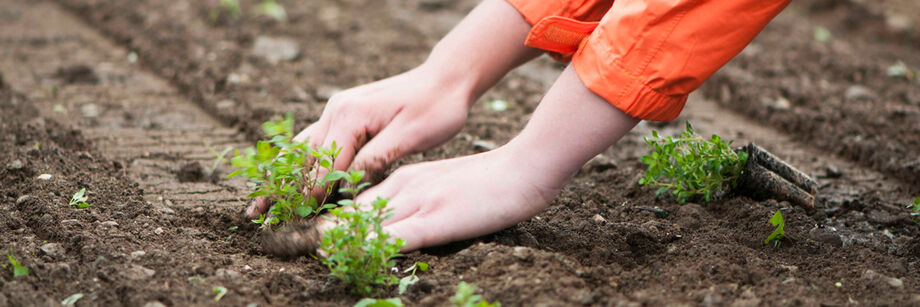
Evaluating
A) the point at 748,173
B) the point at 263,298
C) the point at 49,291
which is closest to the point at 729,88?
the point at 748,173

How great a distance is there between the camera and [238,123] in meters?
3.11

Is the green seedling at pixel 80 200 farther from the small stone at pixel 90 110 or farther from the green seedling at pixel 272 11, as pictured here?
the green seedling at pixel 272 11

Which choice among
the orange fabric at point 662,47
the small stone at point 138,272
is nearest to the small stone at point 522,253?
the orange fabric at point 662,47

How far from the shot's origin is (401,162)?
2.69m

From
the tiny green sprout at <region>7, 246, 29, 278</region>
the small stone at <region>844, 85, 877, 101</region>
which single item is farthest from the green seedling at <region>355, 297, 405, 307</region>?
the small stone at <region>844, 85, 877, 101</region>

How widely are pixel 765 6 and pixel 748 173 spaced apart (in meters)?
0.73

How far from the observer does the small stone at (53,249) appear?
6.07 feet

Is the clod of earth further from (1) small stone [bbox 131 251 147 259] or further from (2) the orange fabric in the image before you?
(1) small stone [bbox 131 251 147 259]

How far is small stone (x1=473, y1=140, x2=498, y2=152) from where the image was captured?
112 inches

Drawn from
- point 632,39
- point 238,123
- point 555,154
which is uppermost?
point 632,39

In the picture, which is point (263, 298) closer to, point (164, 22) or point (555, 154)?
point (555, 154)

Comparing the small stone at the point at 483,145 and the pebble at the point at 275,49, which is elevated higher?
the pebble at the point at 275,49

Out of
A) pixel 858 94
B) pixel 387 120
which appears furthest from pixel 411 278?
pixel 858 94

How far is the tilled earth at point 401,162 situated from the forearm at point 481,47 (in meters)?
0.46
